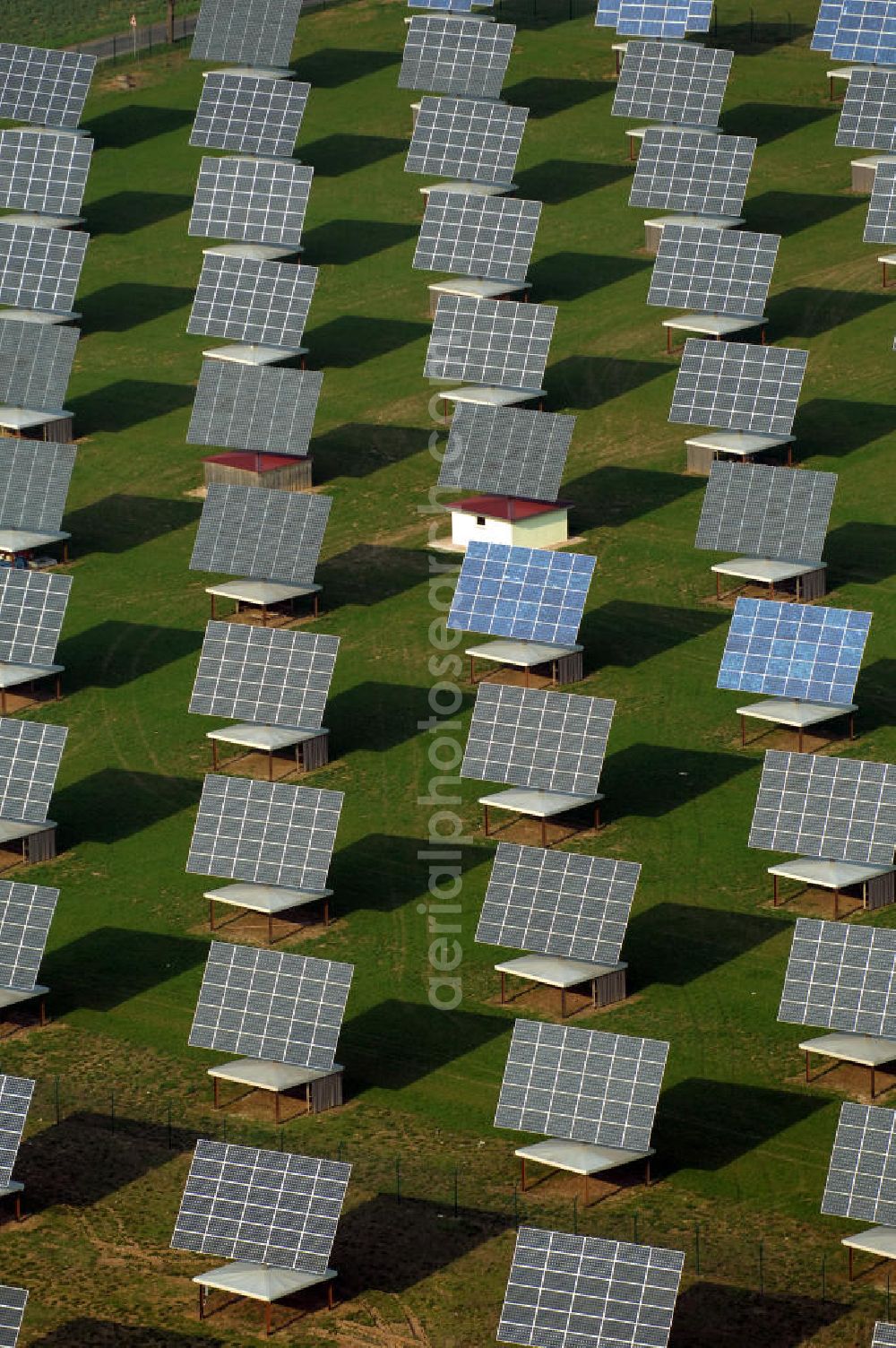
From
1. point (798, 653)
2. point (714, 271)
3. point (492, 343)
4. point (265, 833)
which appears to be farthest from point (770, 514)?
point (265, 833)

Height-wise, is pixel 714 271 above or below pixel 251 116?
above

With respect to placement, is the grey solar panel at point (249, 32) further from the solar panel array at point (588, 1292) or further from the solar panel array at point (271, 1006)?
the solar panel array at point (588, 1292)

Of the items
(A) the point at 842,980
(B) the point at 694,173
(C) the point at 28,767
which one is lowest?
(C) the point at 28,767

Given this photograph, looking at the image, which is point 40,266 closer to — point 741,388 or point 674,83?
point 674,83

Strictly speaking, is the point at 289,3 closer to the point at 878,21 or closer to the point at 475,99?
the point at 475,99

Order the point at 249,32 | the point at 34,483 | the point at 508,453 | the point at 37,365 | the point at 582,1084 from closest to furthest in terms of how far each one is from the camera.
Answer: the point at 582,1084 → the point at 508,453 → the point at 34,483 → the point at 37,365 → the point at 249,32

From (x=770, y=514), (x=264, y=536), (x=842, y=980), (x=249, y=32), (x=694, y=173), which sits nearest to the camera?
(x=842, y=980)

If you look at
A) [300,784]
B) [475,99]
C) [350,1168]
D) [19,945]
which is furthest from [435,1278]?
[475,99]
